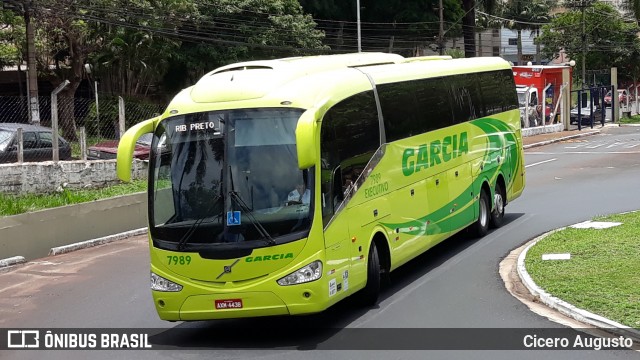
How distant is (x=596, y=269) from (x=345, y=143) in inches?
157

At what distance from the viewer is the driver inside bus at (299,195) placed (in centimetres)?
975

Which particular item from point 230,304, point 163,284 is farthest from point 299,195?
point 163,284

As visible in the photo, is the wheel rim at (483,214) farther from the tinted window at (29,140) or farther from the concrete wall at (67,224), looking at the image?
the tinted window at (29,140)

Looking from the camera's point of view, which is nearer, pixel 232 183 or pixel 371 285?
pixel 232 183

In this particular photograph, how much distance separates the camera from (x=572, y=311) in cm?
1004

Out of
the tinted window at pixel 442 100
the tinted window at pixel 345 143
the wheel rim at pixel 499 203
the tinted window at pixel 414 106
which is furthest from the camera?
the wheel rim at pixel 499 203

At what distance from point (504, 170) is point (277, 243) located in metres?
9.36

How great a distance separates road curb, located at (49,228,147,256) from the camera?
1780cm

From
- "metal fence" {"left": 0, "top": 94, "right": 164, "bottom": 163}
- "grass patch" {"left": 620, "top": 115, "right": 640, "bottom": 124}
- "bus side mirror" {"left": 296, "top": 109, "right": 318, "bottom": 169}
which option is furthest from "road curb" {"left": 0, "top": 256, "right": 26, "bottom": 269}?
"grass patch" {"left": 620, "top": 115, "right": 640, "bottom": 124}

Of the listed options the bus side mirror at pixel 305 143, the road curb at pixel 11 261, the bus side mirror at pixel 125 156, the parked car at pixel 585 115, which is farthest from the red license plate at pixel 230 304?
the parked car at pixel 585 115

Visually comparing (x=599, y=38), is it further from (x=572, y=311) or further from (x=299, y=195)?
(x=299, y=195)

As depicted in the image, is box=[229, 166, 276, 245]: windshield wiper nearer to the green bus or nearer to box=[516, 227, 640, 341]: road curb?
the green bus

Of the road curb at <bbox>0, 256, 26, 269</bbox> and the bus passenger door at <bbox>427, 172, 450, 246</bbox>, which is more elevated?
the bus passenger door at <bbox>427, 172, 450, 246</bbox>

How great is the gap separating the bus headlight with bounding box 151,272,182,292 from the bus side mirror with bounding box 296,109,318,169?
2073mm
